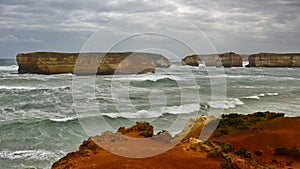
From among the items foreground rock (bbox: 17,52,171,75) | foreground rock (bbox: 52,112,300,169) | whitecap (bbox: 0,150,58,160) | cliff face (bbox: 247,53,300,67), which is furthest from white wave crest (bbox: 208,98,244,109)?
cliff face (bbox: 247,53,300,67)

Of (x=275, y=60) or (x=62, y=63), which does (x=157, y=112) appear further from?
(x=275, y=60)

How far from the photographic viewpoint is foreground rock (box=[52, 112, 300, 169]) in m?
7.66

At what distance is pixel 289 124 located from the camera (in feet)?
45.0

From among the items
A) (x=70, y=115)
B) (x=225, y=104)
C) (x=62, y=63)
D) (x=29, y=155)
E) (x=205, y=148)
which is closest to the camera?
(x=205, y=148)

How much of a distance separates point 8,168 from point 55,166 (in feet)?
17.4

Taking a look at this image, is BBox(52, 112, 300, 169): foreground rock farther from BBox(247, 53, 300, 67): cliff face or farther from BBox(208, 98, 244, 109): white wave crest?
BBox(247, 53, 300, 67): cliff face

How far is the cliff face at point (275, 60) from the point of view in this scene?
10219 cm

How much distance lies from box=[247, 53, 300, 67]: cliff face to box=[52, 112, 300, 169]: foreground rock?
93.8 m

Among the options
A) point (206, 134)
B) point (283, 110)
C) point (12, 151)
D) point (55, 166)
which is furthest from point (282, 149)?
point (283, 110)

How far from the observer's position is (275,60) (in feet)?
335

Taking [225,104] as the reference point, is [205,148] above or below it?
above

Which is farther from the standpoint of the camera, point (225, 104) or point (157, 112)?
point (225, 104)

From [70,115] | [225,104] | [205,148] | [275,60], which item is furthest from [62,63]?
[275,60]

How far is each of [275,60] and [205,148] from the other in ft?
332
